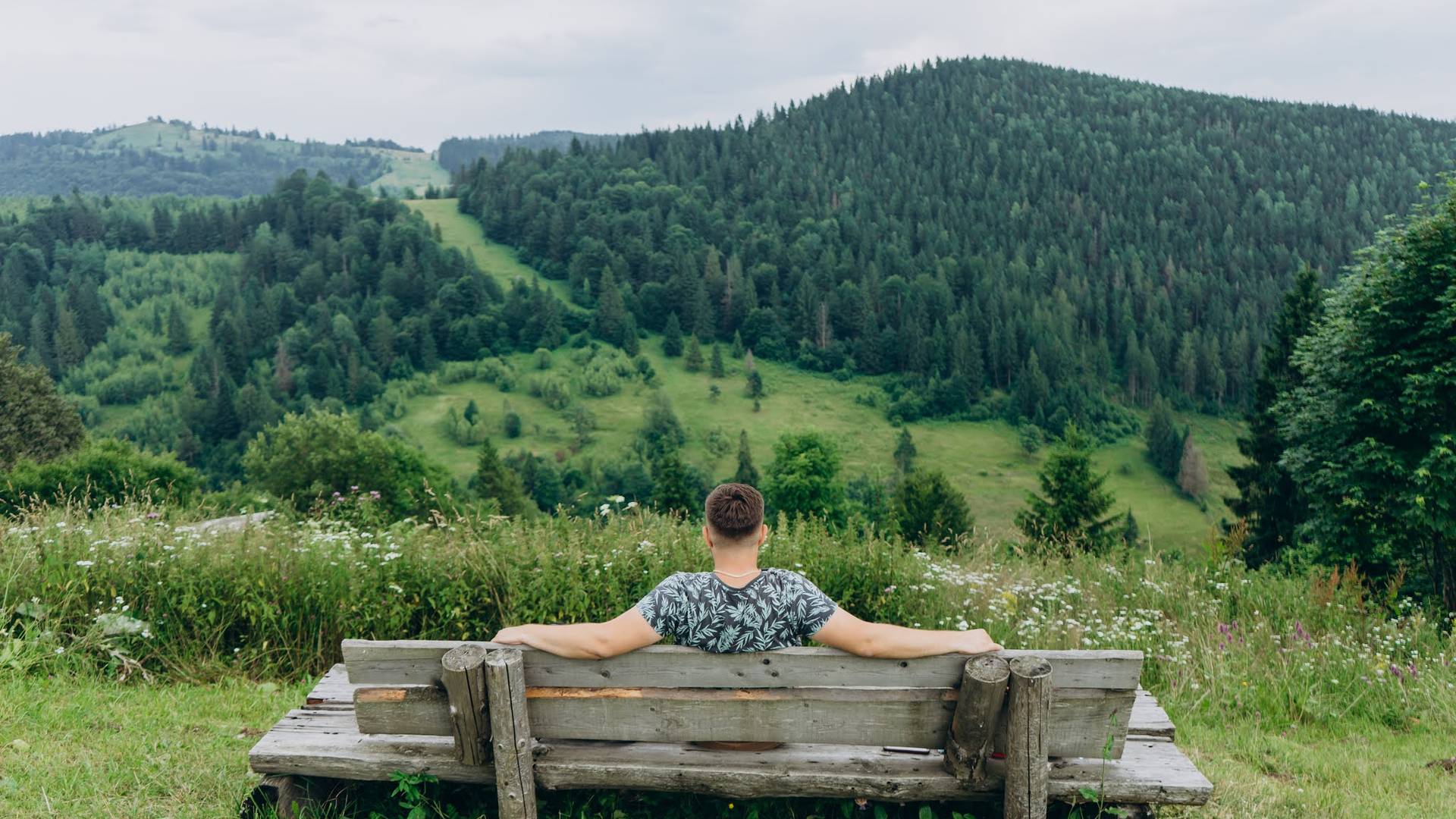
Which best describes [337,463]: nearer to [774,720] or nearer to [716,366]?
[774,720]

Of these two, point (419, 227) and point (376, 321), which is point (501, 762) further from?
point (419, 227)

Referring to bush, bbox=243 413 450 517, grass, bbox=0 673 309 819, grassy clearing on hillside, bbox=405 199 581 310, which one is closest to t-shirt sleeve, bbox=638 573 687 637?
grass, bbox=0 673 309 819

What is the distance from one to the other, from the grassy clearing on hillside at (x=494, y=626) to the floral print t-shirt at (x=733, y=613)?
1.11 m

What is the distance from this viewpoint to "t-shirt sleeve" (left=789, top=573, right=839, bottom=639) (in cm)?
379

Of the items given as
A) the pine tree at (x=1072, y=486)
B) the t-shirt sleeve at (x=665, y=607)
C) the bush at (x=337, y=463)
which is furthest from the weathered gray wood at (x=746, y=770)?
the bush at (x=337, y=463)

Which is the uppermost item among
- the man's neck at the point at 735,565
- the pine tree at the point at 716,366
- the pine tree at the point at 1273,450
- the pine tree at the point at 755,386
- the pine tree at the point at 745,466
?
the man's neck at the point at 735,565

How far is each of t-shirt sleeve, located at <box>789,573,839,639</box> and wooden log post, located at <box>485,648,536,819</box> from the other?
1123 millimetres

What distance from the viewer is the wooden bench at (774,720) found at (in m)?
3.52

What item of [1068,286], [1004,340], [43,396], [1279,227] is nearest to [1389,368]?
[43,396]

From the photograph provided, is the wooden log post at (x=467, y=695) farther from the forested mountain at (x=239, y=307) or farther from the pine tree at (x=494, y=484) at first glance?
the forested mountain at (x=239, y=307)

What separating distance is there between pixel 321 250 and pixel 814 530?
157 meters

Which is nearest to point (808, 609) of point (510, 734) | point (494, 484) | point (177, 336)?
point (510, 734)

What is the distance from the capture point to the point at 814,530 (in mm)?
8070

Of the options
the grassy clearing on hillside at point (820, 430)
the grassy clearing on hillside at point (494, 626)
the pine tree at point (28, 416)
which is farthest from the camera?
the grassy clearing on hillside at point (820, 430)
